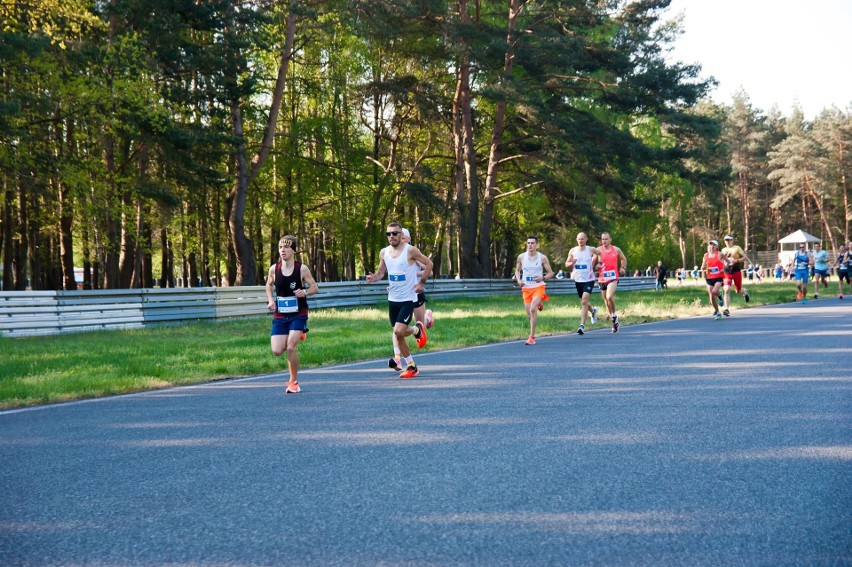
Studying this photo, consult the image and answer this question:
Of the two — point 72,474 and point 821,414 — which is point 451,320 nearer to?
point 821,414

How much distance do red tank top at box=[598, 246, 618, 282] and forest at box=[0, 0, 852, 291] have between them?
1301 centimetres

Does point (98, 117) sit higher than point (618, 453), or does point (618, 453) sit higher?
point (98, 117)

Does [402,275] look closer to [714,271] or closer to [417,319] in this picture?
[417,319]

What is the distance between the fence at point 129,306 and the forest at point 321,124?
13.9 ft

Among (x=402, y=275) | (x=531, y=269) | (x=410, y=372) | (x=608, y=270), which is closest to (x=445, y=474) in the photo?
(x=410, y=372)

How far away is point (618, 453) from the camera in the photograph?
617cm

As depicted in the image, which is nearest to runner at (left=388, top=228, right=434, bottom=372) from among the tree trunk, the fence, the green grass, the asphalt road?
the green grass

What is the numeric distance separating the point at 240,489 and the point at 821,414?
509cm

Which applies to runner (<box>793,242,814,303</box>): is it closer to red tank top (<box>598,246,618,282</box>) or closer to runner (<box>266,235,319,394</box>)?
red tank top (<box>598,246,618,282</box>)

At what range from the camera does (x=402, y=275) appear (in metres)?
11.7

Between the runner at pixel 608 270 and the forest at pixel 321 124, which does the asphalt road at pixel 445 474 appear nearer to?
→ the runner at pixel 608 270

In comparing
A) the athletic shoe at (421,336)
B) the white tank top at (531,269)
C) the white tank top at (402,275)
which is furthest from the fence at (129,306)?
the white tank top at (402,275)

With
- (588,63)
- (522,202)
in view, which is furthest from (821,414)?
(522,202)

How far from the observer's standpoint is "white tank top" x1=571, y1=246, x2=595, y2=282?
1806 cm
